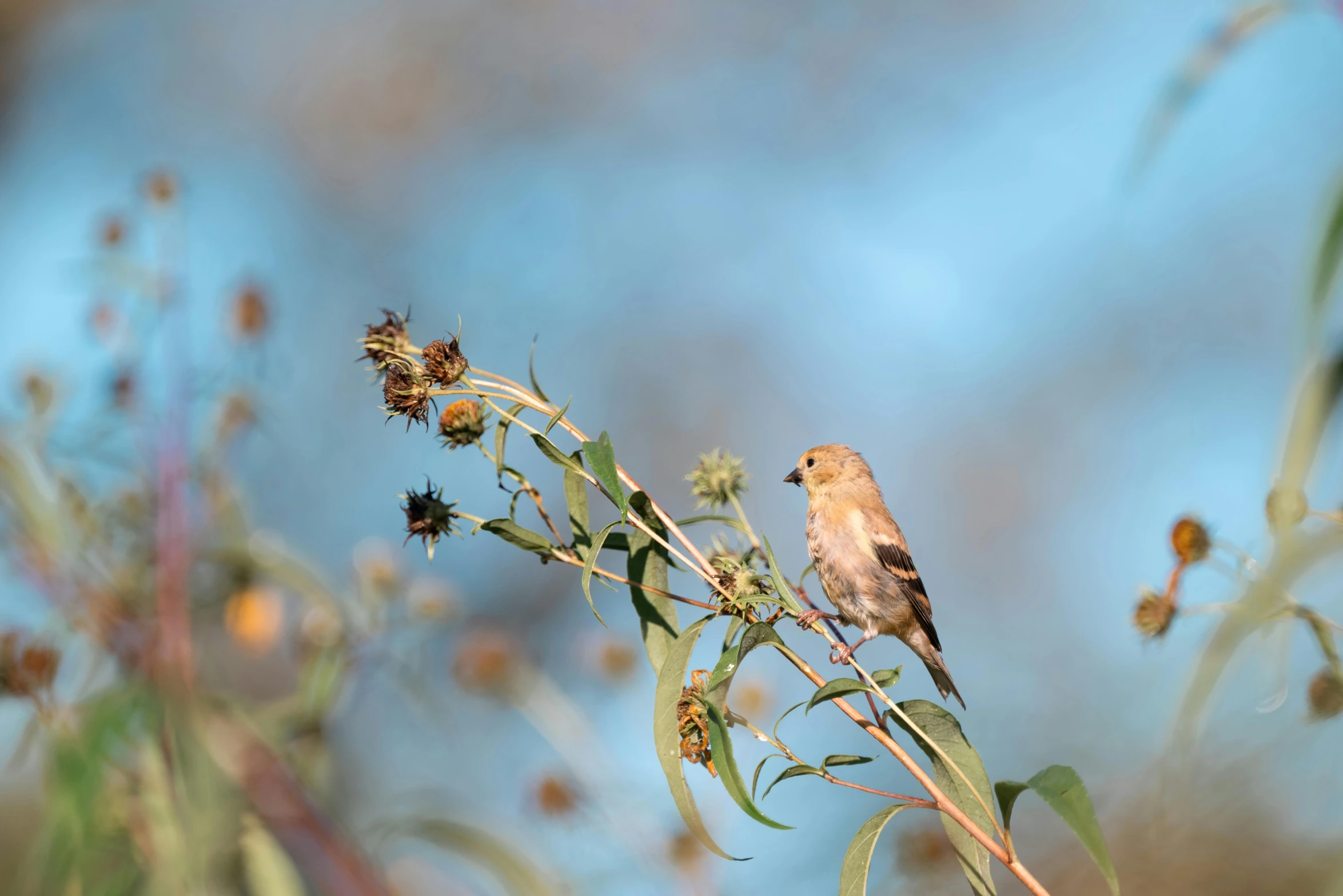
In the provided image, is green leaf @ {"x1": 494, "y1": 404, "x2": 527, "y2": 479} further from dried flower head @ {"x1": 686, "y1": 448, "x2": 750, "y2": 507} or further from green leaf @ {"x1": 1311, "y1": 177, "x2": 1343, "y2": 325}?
green leaf @ {"x1": 1311, "y1": 177, "x2": 1343, "y2": 325}

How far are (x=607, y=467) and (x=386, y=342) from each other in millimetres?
319

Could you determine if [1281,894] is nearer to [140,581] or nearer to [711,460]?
[711,460]

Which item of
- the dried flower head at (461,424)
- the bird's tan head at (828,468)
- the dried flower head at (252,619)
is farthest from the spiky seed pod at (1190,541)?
the dried flower head at (252,619)

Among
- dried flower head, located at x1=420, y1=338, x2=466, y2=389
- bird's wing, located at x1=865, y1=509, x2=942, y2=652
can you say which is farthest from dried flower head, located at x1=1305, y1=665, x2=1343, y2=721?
bird's wing, located at x1=865, y1=509, x2=942, y2=652

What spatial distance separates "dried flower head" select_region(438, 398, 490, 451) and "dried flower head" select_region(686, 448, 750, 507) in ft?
0.79

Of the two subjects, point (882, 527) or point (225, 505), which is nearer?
point (225, 505)

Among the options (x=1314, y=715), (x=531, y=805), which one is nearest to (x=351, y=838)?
(x=531, y=805)

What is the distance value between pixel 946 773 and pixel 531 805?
1167 mm

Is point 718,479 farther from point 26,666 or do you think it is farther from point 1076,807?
point 26,666

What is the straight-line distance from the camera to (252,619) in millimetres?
1609

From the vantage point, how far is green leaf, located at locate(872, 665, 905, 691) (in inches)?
32.2

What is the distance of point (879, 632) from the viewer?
1.88 metres

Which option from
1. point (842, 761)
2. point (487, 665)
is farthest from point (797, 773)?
point (487, 665)

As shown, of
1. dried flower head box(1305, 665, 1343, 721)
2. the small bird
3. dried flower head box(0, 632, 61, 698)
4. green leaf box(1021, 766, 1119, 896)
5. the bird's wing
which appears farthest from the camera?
the bird's wing
